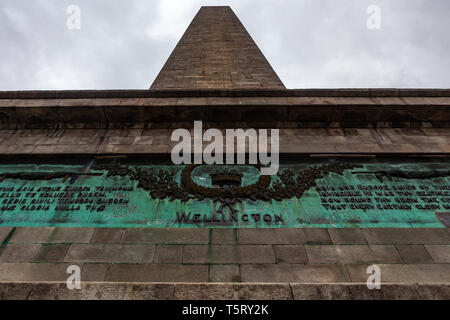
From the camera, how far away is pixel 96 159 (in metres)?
6.74

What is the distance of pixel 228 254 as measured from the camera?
4.68m

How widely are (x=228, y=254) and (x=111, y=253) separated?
5.87 feet

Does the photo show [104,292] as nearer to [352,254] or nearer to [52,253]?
[52,253]

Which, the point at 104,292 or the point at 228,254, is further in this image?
the point at 228,254

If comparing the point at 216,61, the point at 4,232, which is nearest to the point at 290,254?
the point at 4,232

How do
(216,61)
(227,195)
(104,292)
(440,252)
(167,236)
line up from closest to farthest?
1. (104,292)
2. (440,252)
3. (167,236)
4. (227,195)
5. (216,61)

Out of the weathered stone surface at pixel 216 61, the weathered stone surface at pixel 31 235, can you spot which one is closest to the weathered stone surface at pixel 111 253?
the weathered stone surface at pixel 31 235

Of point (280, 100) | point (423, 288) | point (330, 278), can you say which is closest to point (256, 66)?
point (280, 100)

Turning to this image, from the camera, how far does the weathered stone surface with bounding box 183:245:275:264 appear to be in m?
4.60

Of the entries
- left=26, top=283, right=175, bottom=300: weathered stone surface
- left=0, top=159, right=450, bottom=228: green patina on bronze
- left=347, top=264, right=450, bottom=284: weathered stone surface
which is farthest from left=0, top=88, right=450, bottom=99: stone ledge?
left=26, top=283, right=175, bottom=300: weathered stone surface

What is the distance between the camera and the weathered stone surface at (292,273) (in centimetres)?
433

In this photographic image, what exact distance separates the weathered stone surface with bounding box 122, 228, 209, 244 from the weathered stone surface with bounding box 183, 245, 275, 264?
158mm

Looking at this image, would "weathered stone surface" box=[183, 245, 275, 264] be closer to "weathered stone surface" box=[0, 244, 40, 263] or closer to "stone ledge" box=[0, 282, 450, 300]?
"stone ledge" box=[0, 282, 450, 300]

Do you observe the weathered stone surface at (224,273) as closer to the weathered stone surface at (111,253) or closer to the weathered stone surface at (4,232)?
the weathered stone surface at (111,253)
